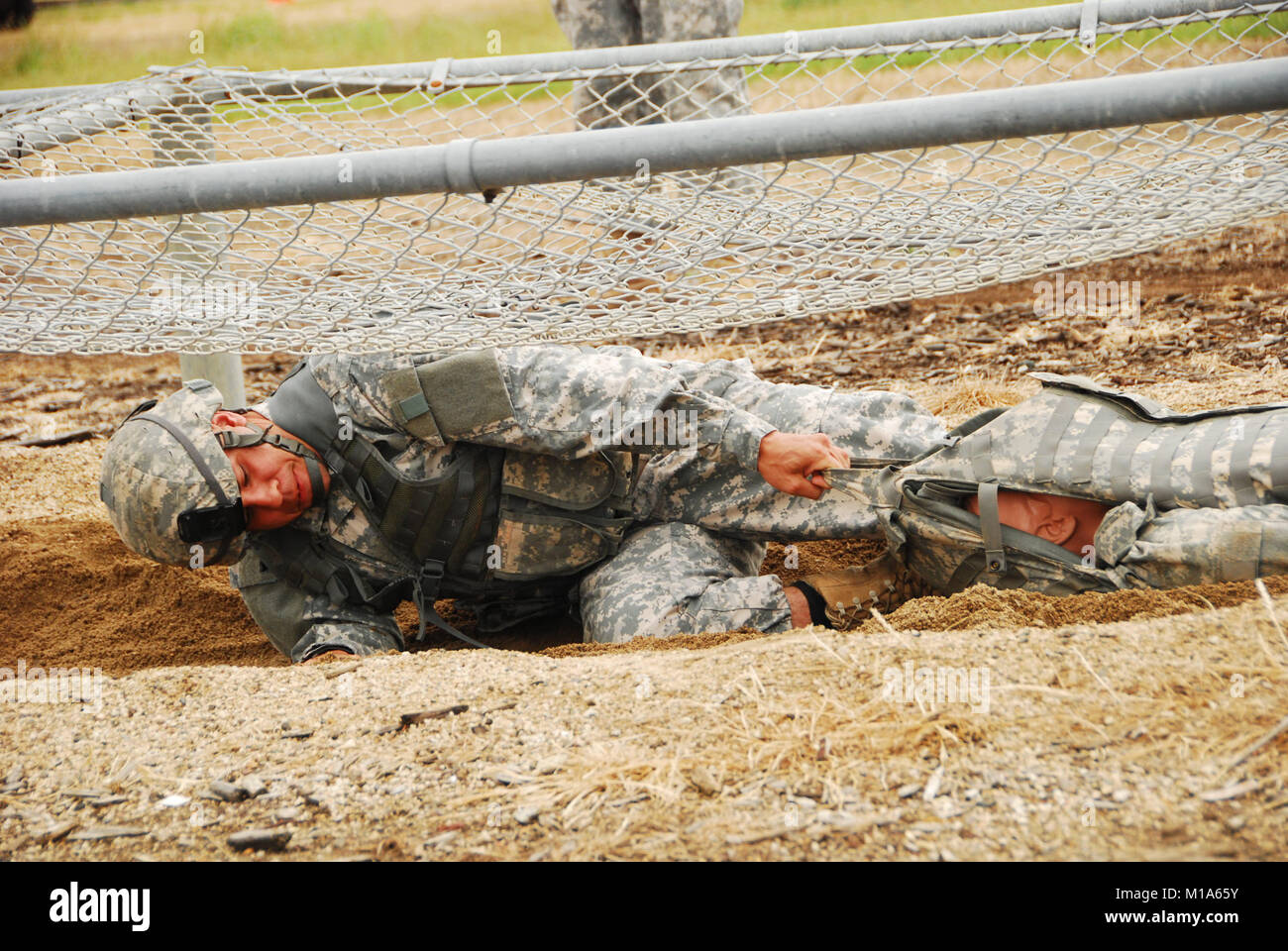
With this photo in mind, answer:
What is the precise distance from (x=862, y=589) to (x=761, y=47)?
2.03 m

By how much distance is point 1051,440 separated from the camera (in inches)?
100.0

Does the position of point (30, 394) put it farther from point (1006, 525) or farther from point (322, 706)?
point (1006, 525)

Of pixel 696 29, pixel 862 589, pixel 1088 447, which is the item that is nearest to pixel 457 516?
pixel 862 589

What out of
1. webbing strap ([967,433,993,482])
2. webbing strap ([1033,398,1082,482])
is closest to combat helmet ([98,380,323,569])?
webbing strap ([967,433,993,482])

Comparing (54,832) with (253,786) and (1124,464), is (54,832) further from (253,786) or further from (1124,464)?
(1124,464)

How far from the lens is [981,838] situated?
1451mm

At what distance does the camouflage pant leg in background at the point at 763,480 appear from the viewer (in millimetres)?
3072

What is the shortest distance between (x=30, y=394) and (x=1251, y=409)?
545 cm

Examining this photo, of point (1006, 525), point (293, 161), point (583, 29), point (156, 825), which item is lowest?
point (156, 825)

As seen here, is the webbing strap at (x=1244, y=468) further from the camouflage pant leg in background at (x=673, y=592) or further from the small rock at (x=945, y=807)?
the small rock at (x=945, y=807)

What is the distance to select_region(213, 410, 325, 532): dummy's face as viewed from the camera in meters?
2.85

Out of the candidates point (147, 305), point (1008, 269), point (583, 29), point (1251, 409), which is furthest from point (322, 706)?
point (583, 29)

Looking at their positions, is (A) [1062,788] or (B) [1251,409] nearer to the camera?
(A) [1062,788]

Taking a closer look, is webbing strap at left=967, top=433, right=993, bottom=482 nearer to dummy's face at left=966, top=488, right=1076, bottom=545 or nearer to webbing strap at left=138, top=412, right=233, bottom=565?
dummy's face at left=966, top=488, right=1076, bottom=545
